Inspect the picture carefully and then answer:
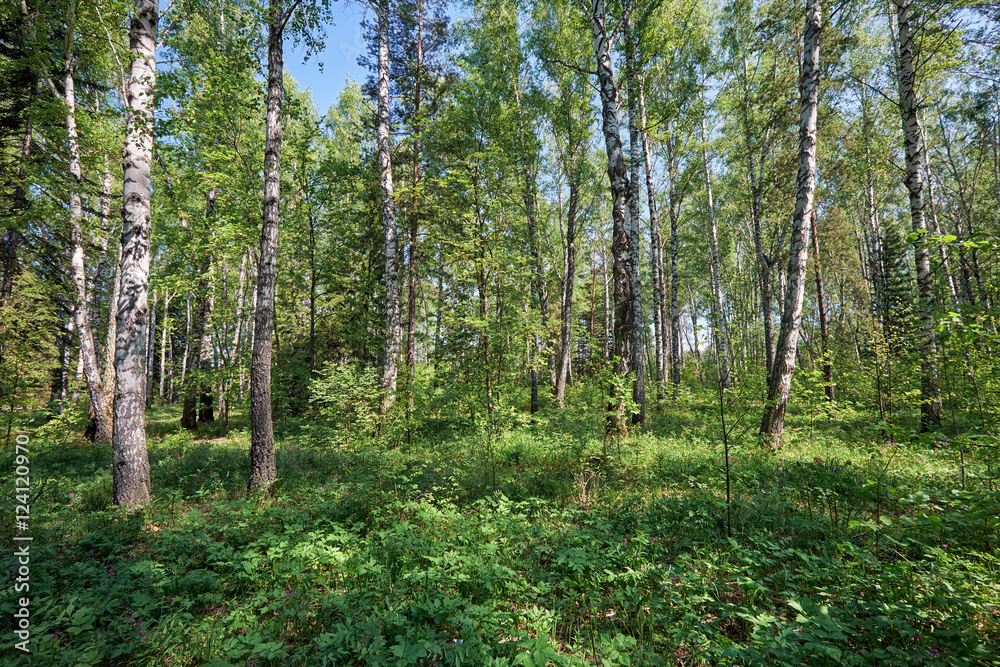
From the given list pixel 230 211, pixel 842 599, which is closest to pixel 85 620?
pixel 842 599

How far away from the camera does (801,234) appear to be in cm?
767

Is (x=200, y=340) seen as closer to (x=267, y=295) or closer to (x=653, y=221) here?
(x=267, y=295)

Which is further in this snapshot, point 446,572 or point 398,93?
point 398,93

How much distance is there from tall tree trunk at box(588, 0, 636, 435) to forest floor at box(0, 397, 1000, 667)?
1.95 metres

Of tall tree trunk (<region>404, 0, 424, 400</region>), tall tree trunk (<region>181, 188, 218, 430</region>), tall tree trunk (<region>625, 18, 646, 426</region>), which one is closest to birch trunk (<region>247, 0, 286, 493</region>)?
tall tree trunk (<region>404, 0, 424, 400</region>)

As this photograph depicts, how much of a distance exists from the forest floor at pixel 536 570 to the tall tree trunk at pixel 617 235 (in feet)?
6.40

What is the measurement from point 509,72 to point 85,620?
18441 millimetres

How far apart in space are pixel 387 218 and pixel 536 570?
9.55m

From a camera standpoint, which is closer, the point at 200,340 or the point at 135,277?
the point at 135,277

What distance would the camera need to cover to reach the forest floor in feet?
8.43

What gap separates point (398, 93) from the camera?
13.1 m

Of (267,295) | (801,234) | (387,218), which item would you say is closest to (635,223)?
(801,234)

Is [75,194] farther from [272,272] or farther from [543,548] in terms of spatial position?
[543,548]

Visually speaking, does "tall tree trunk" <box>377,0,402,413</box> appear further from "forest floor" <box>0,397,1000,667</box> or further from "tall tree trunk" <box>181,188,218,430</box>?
"tall tree trunk" <box>181,188,218,430</box>
